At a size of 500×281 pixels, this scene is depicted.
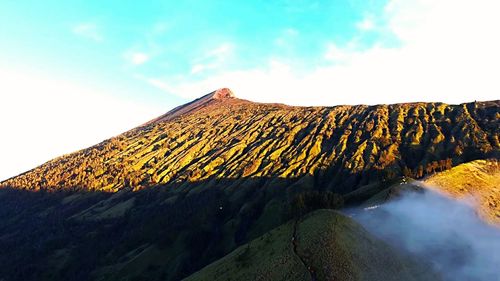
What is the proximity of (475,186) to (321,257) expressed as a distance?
86705mm

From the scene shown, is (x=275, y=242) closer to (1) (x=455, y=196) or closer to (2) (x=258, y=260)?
(2) (x=258, y=260)

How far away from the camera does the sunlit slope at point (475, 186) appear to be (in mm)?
110850

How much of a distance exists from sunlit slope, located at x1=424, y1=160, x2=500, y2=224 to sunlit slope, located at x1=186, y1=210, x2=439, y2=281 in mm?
46325

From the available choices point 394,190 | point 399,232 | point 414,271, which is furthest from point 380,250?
point 394,190

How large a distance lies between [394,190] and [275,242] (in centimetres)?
4487

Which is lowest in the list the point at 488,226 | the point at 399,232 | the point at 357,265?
the point at 488,226

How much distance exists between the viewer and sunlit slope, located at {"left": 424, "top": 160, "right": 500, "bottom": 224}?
110850 millimetres

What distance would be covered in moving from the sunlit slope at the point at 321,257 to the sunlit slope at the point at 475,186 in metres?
46.3

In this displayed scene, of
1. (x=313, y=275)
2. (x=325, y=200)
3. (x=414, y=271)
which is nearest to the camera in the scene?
(x=313, y=275)

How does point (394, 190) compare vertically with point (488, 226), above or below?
above

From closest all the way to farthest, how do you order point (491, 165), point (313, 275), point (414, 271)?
1. point (313, 275)
2. point (414, 271)
3. point (491, 165)

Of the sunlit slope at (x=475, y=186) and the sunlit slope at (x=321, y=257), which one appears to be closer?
the sunlit slope at (x=321, y=257)

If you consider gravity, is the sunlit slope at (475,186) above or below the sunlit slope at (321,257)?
below

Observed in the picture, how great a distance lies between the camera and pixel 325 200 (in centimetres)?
9488
